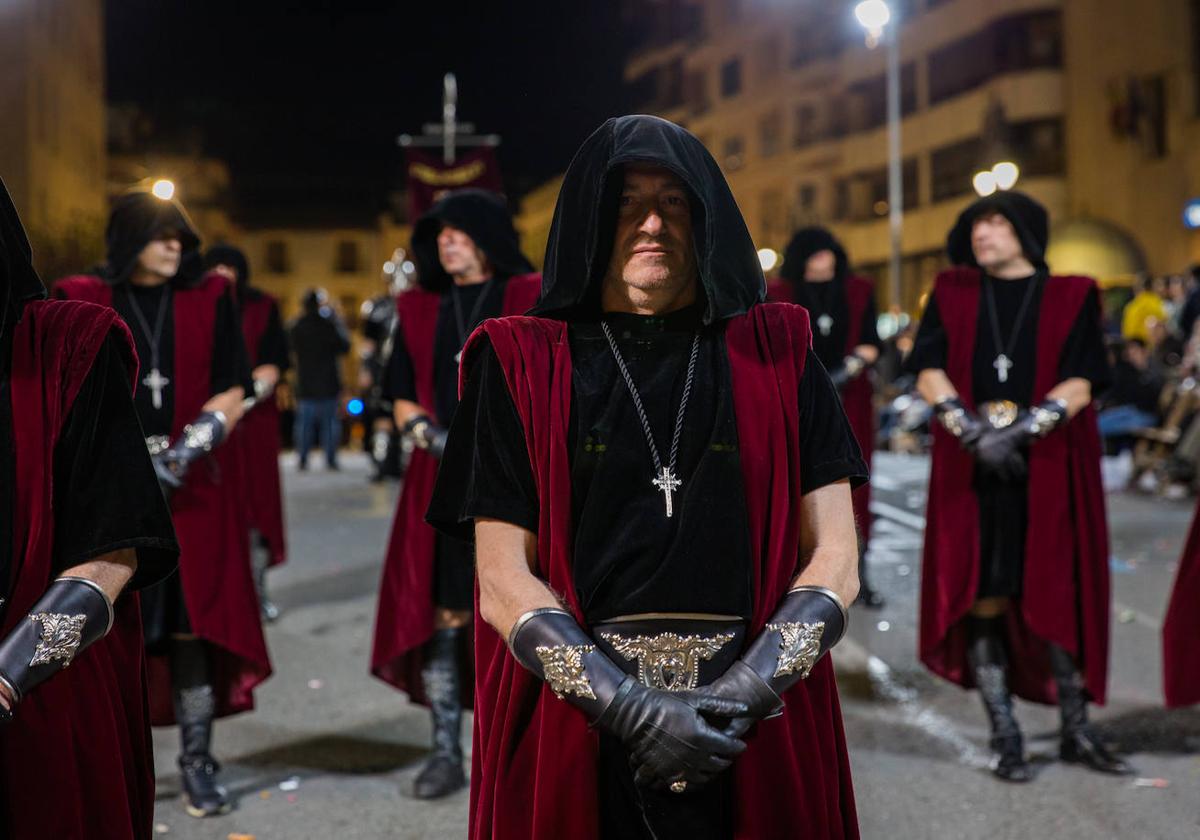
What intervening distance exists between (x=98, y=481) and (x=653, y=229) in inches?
45.0

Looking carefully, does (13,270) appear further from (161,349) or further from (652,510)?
(161,349)

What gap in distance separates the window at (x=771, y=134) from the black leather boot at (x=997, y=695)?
174ft

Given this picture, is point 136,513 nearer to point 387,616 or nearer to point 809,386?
point 809,386

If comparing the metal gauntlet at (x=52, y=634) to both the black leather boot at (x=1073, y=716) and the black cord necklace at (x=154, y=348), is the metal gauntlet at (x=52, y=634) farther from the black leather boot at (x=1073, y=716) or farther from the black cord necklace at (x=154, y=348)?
the black leather boot at (x=1073, y=716)

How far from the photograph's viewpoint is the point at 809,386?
2787 millimetres

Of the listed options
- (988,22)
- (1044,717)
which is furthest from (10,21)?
(988,22)

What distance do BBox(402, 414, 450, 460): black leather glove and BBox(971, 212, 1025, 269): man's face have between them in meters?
2.23

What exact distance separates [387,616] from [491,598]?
307cm

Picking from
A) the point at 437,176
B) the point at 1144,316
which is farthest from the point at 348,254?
the point at 1144,316

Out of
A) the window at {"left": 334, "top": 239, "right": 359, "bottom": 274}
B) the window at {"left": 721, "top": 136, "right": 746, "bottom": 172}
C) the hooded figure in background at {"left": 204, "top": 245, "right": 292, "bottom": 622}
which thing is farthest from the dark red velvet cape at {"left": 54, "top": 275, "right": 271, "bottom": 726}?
the window at {"left": 334, "top": 239, "right": 359, "bottom": 274}

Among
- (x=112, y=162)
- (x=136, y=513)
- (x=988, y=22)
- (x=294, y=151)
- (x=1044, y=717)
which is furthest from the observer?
(x=294, y=151)

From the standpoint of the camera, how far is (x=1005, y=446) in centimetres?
555

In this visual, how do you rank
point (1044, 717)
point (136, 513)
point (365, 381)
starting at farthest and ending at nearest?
1. point (365, 381)
2. point (1044, 717)
3. point (136, 513)

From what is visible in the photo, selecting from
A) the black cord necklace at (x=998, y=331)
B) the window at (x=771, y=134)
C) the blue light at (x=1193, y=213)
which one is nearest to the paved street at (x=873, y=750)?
the black cord necklace at (x=998, y=331)
